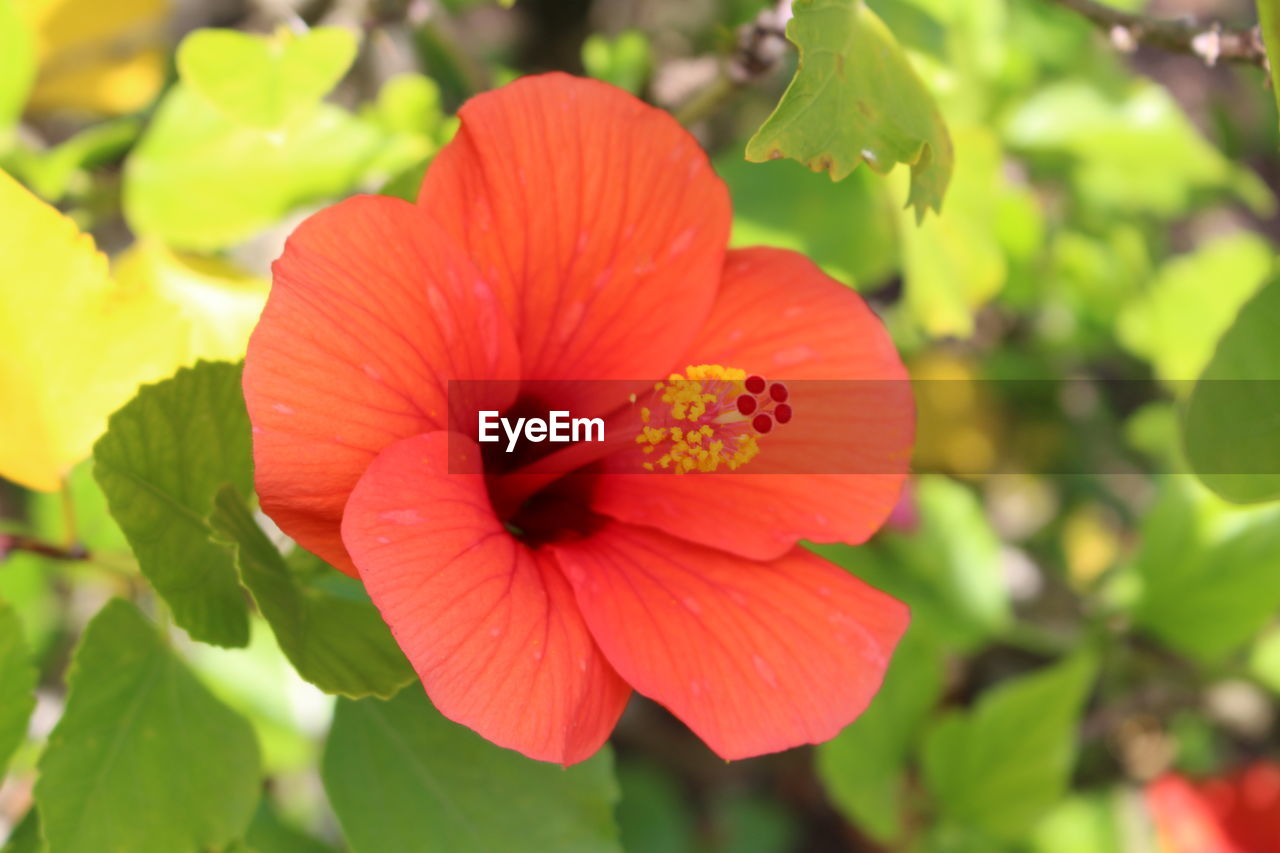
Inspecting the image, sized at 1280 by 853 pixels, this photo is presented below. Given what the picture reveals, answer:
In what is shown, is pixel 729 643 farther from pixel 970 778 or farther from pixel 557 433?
pixel 970 778

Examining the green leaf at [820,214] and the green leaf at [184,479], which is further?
the green leaf at [820,214]

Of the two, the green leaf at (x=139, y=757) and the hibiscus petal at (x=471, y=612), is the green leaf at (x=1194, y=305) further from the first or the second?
the green leaf at (x=139, y=757)

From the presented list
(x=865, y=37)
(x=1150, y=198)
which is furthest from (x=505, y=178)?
(x=1150, y=198)

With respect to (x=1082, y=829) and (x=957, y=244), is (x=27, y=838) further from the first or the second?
(x=1082, y=829)

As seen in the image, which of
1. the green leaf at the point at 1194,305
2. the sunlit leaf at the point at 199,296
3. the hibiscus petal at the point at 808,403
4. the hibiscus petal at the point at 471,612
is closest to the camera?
the hibiscus petal at the point at 471,612

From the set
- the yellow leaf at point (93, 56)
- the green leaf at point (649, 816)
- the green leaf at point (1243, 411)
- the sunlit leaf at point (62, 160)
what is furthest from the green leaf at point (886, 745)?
the yellow leaf at point (93, 56)

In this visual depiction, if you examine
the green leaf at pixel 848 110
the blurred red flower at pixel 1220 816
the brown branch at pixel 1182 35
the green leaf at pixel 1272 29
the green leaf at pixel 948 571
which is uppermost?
the green leaf at pixel 1272 29
